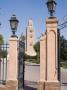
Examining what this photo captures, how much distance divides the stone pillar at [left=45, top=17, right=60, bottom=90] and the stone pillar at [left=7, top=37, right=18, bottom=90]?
5.44ft

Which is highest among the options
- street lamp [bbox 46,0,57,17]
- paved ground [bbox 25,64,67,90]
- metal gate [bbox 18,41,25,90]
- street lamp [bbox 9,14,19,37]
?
street lamp [bbox 46,0,57,17]

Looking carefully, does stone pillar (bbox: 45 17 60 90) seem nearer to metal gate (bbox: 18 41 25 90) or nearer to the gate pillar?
the gate pillar

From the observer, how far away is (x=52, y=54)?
13.0 meters

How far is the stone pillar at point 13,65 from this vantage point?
1390 cm

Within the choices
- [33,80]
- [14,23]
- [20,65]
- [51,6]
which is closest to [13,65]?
[20,65]

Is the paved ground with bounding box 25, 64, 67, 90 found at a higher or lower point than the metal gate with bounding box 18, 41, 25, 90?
lower

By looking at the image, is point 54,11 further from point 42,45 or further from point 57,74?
point 57,74

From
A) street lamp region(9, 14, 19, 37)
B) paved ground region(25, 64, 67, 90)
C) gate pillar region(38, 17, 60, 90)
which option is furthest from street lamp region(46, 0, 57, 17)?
paved ground region(25, 64, 67, 90)

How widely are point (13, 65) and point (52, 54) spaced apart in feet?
6.58

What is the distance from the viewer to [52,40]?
516 inches

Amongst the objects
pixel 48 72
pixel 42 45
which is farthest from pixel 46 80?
pixel 42 45

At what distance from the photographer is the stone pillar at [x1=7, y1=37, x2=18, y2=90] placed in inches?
547

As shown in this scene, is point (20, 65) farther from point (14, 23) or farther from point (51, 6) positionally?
point (51, 6)

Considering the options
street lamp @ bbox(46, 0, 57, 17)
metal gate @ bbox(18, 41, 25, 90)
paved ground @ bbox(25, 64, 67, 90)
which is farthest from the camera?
paved ground @ bbox(25, 64, 67, 90)
